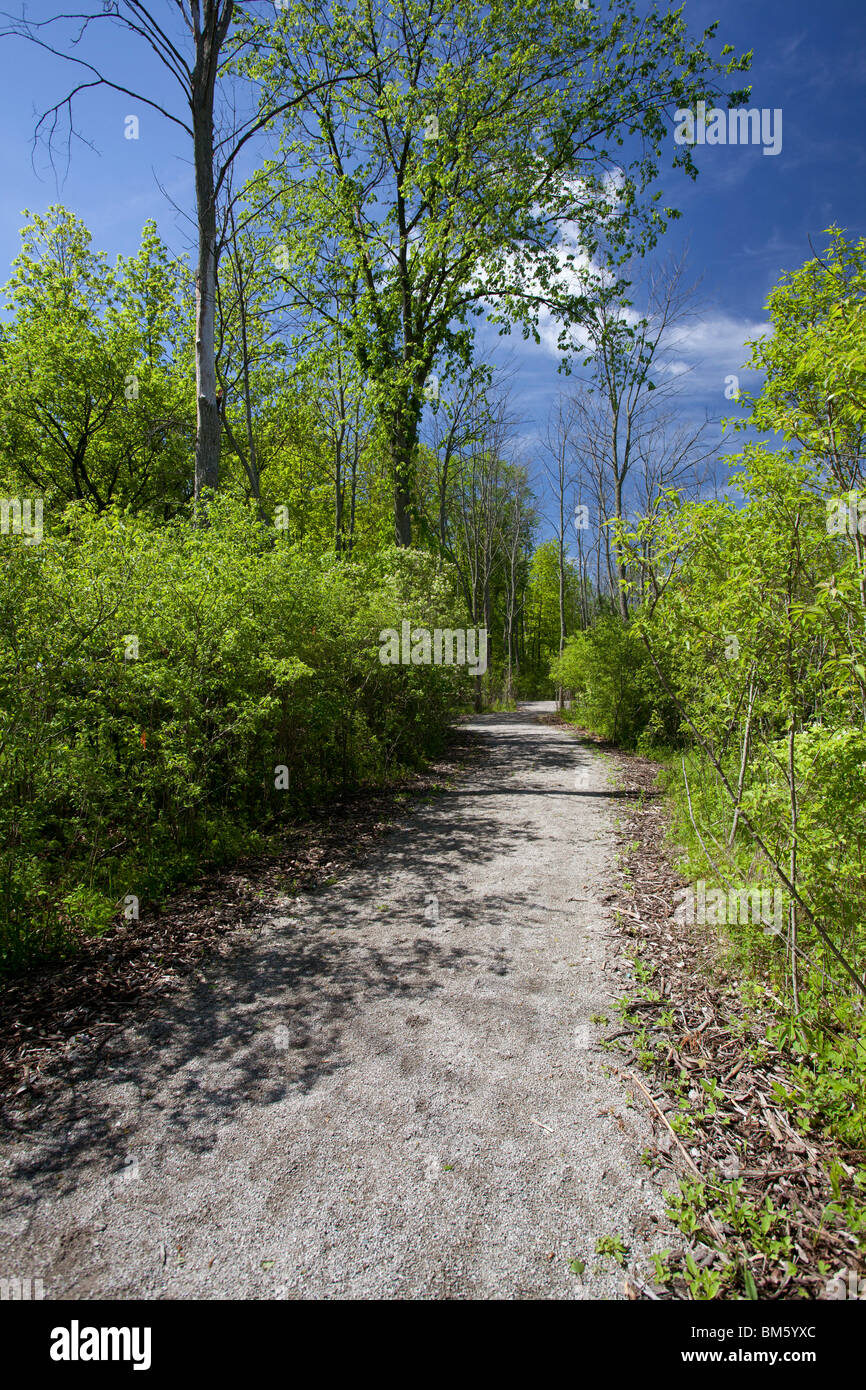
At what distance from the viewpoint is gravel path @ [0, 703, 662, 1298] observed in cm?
205

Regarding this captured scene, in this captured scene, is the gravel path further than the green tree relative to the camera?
No

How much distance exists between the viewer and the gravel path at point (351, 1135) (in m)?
2.05

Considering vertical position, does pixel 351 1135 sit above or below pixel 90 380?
below

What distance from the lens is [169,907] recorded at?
482 centimetres

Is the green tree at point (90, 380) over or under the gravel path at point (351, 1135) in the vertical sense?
over

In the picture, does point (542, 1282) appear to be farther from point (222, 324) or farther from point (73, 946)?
point (222, 324)

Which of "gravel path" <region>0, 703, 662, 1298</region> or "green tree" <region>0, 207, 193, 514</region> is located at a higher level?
"green tree" <region>0, 207, 193, 514</region>

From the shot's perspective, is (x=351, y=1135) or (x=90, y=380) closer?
(x=351, y=1135)

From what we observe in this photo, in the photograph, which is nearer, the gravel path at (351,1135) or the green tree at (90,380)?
the gravel path at (351,1135)

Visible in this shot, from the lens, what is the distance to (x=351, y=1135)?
2.63 m
